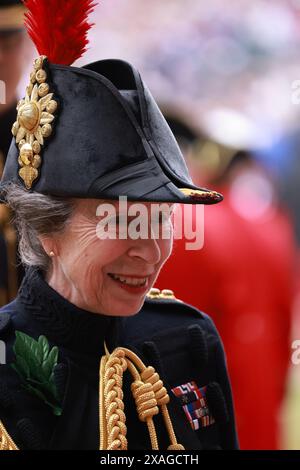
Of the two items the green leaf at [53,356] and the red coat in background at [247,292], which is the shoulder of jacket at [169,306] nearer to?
the green leaf at [53,356]

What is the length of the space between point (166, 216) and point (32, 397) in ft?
1.86

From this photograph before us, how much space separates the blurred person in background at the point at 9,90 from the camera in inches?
142

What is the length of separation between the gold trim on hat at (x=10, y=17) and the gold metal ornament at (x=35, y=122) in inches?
55.3

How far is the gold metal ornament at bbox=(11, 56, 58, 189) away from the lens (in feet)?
7.55

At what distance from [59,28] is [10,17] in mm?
1431

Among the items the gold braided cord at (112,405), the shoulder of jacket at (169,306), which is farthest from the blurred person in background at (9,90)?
the gold braided cord at (112,405)

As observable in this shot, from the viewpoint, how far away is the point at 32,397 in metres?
2.30

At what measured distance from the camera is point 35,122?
91.7 inches

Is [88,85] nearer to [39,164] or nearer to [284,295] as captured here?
[39,164]

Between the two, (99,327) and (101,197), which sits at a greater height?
(101,197)

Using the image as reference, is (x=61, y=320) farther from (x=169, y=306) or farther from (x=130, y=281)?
(x=169, y=306)

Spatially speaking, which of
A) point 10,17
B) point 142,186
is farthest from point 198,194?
point 10,17

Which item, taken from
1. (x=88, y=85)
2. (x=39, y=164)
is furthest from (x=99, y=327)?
(x=88, y=85)
